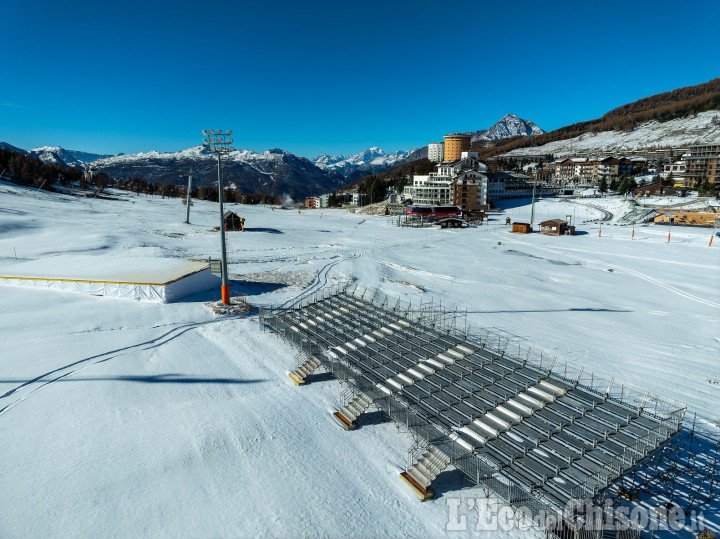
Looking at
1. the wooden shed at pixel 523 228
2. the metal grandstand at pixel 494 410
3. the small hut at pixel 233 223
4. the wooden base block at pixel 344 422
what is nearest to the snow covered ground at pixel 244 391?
the wooden base block at pixel 344 422

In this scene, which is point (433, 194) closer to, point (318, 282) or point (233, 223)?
point (233, 223)

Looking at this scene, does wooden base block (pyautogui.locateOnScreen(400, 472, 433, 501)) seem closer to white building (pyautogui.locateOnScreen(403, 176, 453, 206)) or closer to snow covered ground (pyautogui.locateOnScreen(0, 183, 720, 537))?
snow covered ground (pyautogui.locateOnScreen(0, 183, 720, 537))

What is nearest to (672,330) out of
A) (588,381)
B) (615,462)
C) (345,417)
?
(588,381)

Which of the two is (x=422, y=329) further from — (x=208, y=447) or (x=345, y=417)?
(x=208, y=447)

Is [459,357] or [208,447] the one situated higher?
[459,357]

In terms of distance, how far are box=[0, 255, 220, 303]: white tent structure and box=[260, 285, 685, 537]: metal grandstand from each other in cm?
958

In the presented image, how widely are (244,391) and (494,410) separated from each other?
863 centimetres

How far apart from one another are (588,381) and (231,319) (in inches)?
671

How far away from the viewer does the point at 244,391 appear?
14688 mm

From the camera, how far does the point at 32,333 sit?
1914cm

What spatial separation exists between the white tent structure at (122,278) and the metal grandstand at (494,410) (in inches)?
377

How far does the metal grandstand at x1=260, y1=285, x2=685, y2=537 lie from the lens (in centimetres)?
1001

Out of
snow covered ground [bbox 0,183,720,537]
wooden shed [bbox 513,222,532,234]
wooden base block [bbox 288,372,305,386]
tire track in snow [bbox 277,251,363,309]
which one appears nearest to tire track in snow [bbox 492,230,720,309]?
snow covered ground [bbox 0,183,720,537]

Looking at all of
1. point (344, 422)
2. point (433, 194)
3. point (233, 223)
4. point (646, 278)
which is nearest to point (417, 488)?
point (344, 422)
